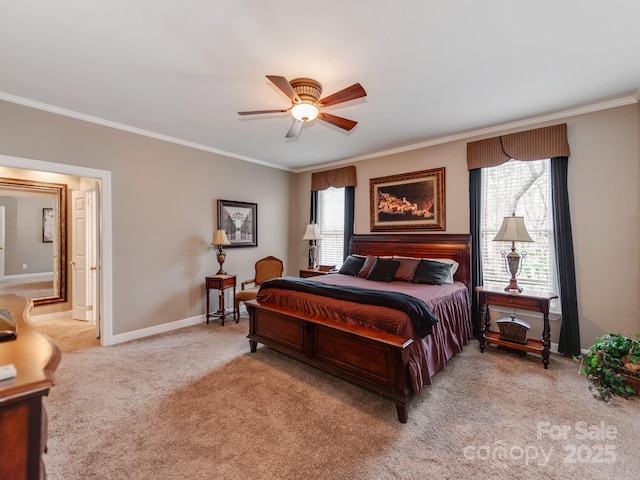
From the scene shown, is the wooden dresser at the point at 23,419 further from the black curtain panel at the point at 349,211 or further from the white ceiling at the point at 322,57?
the black curtain panel at the point at 349,211

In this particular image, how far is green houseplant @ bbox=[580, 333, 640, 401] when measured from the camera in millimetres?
2480

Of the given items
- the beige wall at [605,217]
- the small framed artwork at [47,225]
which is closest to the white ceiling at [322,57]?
the beige wall at [605,217]

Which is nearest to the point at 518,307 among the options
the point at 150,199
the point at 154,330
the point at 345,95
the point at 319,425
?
the point at 319,425

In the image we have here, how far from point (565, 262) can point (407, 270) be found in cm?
170

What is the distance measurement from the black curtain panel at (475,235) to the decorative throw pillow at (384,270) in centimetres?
103

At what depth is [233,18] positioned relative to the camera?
1.92 meters

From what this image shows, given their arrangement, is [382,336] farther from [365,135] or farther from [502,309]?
[365,135]

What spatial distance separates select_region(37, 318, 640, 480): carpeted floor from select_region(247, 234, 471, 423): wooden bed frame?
0.19 m

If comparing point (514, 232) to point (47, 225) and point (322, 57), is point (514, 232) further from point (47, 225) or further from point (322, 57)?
point (47, 225)

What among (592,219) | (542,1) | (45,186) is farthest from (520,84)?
(45,186)

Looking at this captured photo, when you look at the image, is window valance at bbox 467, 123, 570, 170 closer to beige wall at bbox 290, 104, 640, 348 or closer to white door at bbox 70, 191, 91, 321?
beige wall at bbox 290, 104, 640, 348

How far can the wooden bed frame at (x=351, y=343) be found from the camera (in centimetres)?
220

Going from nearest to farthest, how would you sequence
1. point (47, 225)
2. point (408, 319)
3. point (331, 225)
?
point (408, 319) < point (47, 225) < point (331, 225)

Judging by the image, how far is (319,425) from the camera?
2117 millimetres
